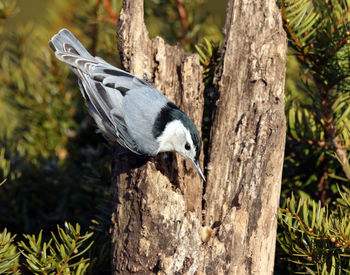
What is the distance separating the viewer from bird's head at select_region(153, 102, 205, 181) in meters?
1.46

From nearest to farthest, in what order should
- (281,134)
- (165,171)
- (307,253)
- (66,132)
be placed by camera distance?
(307,253)
(281,134)
(165,171)
(66,132)

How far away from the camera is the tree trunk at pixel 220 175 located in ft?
4.04

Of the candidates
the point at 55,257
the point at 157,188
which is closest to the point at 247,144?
the point at 157,188

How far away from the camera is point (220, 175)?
137 centimetres

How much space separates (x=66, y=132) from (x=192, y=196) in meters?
0.75

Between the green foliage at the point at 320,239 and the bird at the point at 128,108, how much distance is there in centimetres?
43

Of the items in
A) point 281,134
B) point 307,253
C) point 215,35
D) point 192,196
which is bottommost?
point 307,253

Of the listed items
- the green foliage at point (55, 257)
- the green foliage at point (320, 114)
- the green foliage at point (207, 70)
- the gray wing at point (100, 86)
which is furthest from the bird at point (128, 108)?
the green foliage at point (55, 257)

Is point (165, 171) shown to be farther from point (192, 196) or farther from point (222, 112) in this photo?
point (222, 112)

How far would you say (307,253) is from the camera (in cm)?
116

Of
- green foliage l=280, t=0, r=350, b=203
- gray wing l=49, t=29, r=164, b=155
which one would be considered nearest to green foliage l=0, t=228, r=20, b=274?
gray wing l=49, t=29, r=164, b=155

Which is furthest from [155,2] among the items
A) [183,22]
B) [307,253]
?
[307,253]

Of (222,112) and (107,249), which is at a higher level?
(222,112)

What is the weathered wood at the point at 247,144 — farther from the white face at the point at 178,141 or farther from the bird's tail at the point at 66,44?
the bird's tail at the point at 66,44
